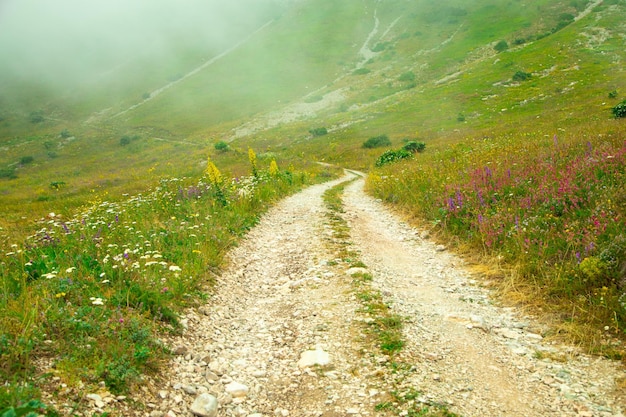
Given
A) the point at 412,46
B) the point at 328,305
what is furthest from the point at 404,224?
the point at 412,46

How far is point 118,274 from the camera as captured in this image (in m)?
6.31

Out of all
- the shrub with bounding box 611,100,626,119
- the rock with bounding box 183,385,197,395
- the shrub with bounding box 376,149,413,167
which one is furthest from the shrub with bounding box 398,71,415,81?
the rock with bounding box 183,385,197,395

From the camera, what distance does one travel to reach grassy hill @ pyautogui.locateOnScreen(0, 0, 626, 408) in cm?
636

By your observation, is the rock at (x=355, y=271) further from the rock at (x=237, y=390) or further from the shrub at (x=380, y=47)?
the shrub at (x=380, y=47)

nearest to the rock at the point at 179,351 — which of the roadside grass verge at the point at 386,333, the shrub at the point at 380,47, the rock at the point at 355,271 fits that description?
the roadside grass verge at the point at 386,333

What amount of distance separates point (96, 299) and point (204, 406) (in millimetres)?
2432

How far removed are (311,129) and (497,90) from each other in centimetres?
3273

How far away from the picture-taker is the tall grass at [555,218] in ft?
19.1

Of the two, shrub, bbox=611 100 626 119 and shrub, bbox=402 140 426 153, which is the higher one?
shrub, bbox=402 140 426 153

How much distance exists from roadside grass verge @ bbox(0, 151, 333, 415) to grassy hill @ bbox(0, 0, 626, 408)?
0.16 ft

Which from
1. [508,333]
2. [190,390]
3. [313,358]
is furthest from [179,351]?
[508,333]

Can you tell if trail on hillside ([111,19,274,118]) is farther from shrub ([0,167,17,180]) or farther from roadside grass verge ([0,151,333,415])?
roadside grass verge ([0,151,333,415])

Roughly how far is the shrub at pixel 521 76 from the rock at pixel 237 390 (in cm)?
7193

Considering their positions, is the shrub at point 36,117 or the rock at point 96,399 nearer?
the rock at point 96,399
